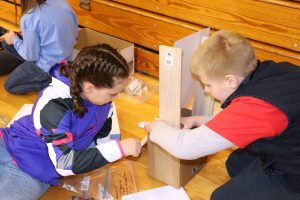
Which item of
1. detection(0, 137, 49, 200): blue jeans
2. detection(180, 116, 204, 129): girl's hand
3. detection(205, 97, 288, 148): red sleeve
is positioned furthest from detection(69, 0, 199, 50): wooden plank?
detection(0, 137, 49, 200): blue jeans

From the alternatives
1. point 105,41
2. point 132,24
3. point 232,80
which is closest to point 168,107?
point 232,80

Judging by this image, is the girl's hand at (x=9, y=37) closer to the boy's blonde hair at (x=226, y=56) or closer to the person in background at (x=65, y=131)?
the person in background at (x=65, y=131)

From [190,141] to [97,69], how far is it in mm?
343

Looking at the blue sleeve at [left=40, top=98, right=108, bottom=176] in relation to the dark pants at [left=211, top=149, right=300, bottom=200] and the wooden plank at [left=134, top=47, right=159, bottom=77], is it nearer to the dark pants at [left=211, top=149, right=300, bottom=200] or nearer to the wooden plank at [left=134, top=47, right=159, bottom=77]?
the dark pants at [left=211, top=149, right=300, bottom=200]

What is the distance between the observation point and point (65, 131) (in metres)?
1.10

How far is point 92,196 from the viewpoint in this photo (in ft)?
4.21

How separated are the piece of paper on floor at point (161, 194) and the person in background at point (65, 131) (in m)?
0.20

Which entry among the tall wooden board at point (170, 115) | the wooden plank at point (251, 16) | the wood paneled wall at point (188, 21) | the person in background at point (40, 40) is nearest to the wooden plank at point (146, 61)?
the wood paneled wall at point (188, 21)

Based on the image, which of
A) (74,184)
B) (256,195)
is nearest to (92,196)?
(74,184)

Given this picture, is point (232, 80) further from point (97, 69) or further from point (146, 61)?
point (146, 61)

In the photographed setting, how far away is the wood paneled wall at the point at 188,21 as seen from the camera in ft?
4.91

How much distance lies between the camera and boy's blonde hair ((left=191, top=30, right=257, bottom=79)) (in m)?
0.93

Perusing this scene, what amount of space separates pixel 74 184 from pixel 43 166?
17 centimetres

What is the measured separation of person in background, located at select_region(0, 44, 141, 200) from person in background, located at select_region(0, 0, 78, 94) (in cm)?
52
